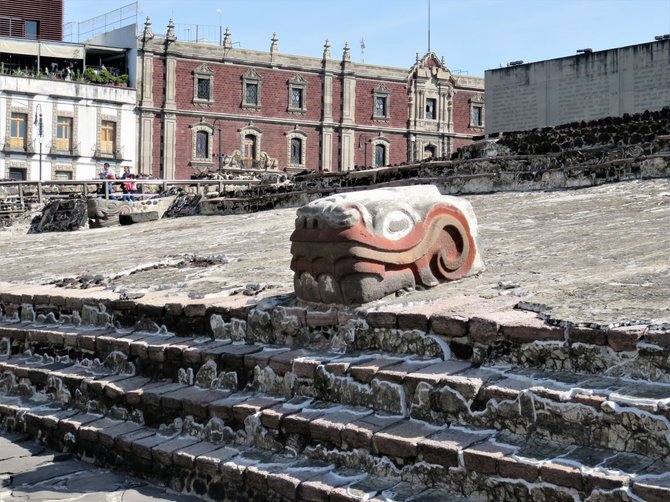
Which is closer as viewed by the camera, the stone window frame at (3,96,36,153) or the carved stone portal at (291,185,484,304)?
the carved stone portal at (291,185,484,304)

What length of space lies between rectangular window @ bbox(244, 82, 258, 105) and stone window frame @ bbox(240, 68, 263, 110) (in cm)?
5

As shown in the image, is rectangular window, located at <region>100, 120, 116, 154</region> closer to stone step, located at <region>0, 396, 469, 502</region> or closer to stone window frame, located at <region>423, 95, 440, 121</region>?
stone window frame, located at <region>423, 95, 440, 121</region>

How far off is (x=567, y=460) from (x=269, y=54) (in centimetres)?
4273

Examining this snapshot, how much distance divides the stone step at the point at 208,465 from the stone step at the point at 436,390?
240mm

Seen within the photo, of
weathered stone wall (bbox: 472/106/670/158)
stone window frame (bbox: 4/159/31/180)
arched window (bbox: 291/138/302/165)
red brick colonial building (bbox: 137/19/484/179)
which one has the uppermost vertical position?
red brick colonial building (bbox: 137/19/484/179)

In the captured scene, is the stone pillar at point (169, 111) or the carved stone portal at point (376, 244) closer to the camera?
the carved stone portal at point (376, 244)

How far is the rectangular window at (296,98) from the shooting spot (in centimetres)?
4544

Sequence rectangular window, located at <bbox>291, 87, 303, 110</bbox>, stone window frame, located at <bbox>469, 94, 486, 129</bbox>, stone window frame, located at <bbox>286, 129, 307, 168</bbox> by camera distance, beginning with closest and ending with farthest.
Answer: rectangular window, located at <bbox>291, 87, 303, 110</bbox>
stone window frame, located at <bbox>286, 129, 307, 168</bbox>
stone window frame, located at <bbox>469, 94, 486, 129</bbox>

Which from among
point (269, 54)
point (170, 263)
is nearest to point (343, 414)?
point (170, 263)

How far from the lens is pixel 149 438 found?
18.3ft

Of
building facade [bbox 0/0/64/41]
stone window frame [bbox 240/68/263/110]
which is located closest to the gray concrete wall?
stone window frame [bbox 240/68/263/110]

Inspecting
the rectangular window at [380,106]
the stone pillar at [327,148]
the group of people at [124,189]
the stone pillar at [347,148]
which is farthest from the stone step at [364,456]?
the rectangular window at [380,106]

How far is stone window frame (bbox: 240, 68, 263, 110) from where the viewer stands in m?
44.2

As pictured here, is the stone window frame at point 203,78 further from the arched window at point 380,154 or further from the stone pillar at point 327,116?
the arched window at point 380,154
